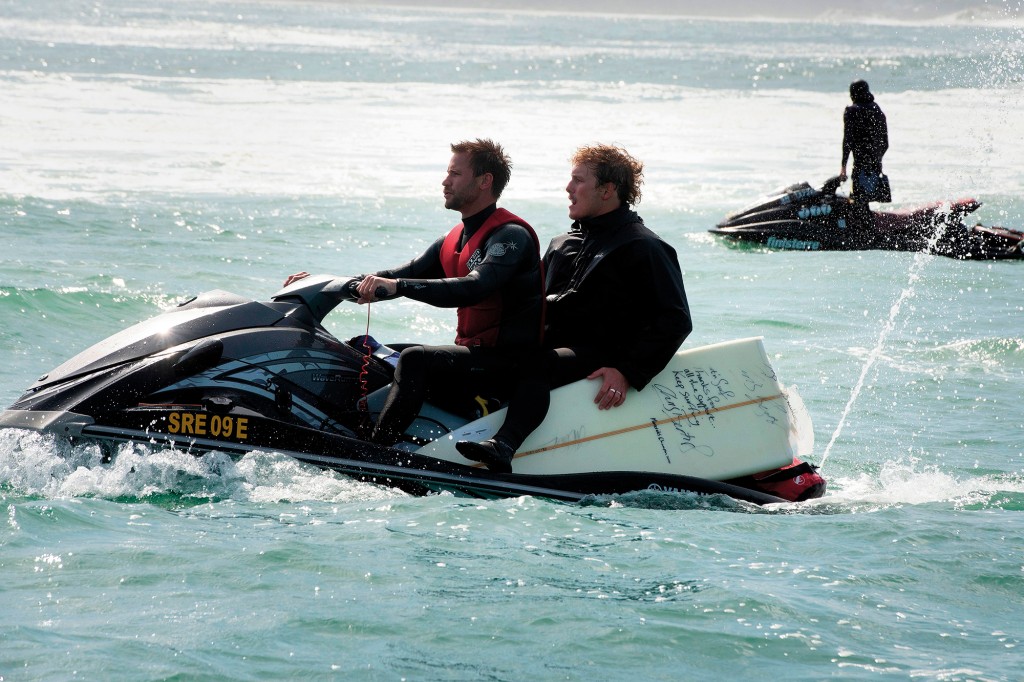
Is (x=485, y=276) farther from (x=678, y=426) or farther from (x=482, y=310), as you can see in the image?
(x=678, y=426)

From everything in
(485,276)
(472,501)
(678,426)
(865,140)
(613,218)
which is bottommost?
(472,501)

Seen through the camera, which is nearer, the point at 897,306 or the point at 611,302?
the point at 611,302

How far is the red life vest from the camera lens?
529 centimetres

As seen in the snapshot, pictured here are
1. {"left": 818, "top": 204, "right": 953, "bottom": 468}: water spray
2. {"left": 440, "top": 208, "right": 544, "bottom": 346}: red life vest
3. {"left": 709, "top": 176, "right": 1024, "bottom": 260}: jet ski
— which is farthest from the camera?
{"left": 709, "top": 176, "right": 1024, "bottom": 260}: jet ski

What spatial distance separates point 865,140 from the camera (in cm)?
1410

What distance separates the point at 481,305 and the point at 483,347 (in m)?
0.18

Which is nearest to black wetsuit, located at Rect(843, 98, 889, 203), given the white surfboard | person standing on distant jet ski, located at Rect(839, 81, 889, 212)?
person standing on distant jet ski, located at Rect(839, 81, 889, 212)

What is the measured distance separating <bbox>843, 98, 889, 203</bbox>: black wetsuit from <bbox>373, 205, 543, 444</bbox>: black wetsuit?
9664 mm

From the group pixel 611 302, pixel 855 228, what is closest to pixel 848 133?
pixel 855 228

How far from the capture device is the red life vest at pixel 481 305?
17.4 ft

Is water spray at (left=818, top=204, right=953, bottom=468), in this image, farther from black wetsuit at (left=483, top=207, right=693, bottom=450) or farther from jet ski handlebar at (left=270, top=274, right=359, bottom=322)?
jet ski handlebar at (left=270, top=274, right=359, bottom=322)

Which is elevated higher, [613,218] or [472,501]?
[613,218]

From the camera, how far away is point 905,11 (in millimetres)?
140625

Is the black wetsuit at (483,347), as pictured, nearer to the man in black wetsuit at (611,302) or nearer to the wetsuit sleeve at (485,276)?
the wetsuit sleeve at (485,276)
